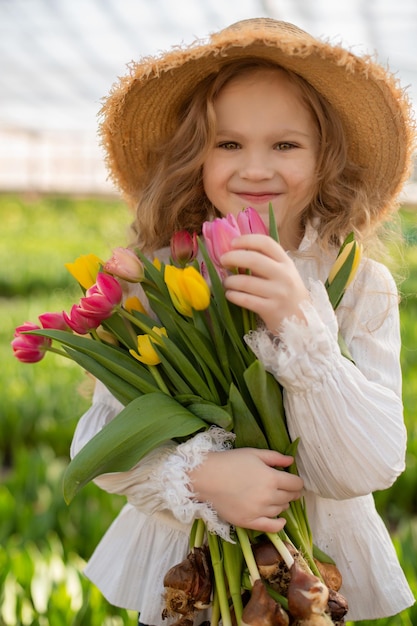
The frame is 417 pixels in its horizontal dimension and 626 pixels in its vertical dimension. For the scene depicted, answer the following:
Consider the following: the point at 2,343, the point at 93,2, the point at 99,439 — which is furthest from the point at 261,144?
the point at 93,2

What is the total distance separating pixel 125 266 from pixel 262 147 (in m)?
0.29

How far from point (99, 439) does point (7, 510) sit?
147 cm

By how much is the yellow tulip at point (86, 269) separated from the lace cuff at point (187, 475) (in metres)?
0.28

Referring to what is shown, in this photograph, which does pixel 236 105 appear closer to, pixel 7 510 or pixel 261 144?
pixel 261 144

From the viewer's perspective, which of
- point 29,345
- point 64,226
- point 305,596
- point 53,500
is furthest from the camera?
point 64,226

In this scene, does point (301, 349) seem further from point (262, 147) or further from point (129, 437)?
point (262, 147)

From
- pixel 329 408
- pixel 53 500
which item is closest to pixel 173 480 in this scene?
pixel 329 408

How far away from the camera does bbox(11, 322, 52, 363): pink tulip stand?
1203mm

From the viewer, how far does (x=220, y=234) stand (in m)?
1.07

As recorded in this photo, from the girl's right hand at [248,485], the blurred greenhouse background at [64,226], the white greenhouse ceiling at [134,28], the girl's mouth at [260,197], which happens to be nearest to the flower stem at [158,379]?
the girl's right hand at [248,485]

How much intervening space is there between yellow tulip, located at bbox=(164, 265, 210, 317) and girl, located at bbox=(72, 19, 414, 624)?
0.04 meters

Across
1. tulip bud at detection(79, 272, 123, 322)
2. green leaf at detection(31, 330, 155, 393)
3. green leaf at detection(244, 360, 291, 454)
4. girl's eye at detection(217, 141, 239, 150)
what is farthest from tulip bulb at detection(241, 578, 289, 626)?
girl's eye at detection(217, 141, 239, 150)

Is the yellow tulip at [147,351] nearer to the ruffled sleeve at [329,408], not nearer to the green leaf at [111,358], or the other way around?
the green leaf at [111,358]

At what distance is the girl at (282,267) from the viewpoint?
1.09m
